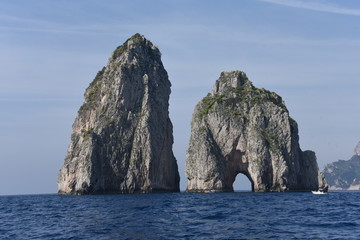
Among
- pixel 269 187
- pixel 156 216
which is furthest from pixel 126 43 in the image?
pixel 156 216

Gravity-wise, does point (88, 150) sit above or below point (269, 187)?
above

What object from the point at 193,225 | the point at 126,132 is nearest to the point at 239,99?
the point at 126,132

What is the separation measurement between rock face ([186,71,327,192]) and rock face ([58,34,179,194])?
999 centimetres

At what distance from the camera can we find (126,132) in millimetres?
132875

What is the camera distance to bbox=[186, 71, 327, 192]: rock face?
125m

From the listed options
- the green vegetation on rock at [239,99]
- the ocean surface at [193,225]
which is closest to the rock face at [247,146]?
the green vegetation on rock at [239,99]

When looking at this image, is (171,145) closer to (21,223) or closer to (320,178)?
(320,178)

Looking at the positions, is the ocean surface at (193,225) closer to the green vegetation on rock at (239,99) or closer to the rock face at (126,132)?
the rock face at (126,132)

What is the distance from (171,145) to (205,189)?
2233 cm

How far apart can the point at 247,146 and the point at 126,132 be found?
34997mm

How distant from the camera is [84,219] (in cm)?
5234

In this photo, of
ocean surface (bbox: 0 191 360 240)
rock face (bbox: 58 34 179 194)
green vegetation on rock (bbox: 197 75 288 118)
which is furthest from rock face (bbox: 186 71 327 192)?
ocean surface (bbox: 0 191 360 240)

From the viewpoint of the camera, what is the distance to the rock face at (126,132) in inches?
5005

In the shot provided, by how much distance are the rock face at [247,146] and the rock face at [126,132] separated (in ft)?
32.8
